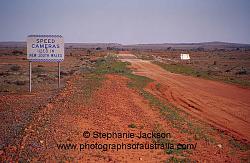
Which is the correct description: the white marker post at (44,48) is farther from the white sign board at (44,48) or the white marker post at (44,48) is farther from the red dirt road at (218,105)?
the red dirt road at (218,105)

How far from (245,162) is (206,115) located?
4.96 metres

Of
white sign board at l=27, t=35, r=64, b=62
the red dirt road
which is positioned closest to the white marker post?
white sign board at l=27, t=35, r=64, b=62

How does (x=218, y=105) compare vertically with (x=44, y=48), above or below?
below

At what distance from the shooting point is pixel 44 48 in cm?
1752

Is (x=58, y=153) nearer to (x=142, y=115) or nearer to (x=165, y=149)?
(x=165, y=149)

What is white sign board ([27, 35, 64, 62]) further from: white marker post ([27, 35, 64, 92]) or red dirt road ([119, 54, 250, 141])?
red dirt road ([119, 54, 250, 141])

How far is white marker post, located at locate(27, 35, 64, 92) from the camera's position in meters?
17.4

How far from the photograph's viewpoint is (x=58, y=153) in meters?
7.72

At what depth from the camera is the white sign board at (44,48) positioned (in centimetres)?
Result: 1738

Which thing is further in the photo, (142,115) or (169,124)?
(142,115)

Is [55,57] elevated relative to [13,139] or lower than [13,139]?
elevated

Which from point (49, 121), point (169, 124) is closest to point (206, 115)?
point (169, 124)

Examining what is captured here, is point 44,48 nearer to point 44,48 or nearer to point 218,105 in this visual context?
point 44,48

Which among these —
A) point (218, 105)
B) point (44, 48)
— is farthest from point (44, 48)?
point (218, 105)
